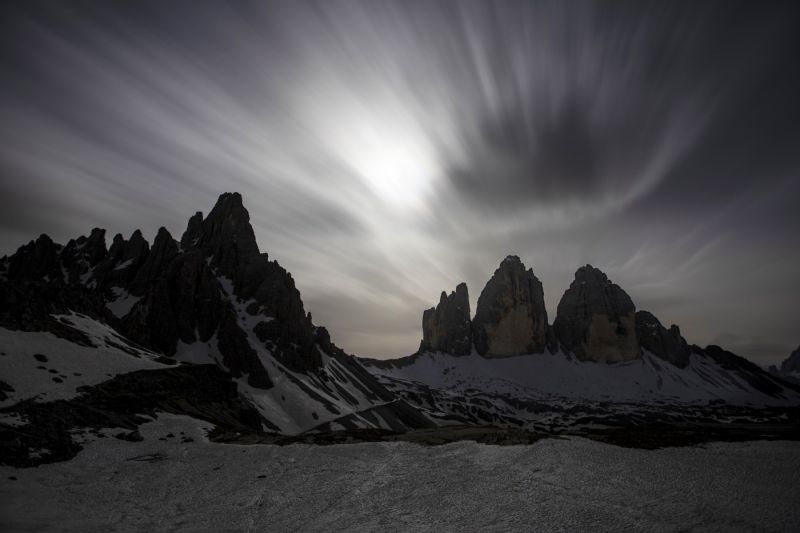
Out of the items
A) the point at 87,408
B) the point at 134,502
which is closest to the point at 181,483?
the point at 134,502

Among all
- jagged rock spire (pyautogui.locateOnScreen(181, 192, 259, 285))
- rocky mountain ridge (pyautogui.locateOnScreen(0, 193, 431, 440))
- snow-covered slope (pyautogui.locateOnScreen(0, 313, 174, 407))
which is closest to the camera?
snow-covered slope (pyautogui.locateOnScreen(0, 313, 174, 407))

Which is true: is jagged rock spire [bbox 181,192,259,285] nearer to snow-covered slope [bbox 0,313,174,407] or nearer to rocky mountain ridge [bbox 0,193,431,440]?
rocky mountain ridge [bbox 0,193,431,440]

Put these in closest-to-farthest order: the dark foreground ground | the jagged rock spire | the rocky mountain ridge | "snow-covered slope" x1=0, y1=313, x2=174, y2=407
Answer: the dark foreground ground < "snow-covered slope" x1=0, y1=313, x2=174, y2=407 < the rocky mountain ridge < the jagged rock spire

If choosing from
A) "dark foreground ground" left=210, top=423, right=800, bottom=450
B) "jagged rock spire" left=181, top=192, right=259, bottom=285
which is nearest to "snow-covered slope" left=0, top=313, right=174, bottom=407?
"dark foreground ground" left=210, top=423, right=800, bottom=450

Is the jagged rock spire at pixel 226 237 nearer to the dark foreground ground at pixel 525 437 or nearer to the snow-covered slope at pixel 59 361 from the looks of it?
the snow-covered slope at pixel 59 361

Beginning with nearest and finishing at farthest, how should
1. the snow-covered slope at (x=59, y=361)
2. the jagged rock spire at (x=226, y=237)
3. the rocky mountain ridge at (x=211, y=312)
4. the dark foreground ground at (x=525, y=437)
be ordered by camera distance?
the dark foreground ground at (x=525, y=437), the snow-covered slope at (x=59, y=361), the rocky mountain ridge at (x=211, y=312), the jagged rock spire at (x=226, y=237)

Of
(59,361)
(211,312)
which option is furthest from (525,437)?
(211,312)

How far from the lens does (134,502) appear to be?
19484 millimetres

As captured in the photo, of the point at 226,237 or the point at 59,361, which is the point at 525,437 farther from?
the point at 226,237

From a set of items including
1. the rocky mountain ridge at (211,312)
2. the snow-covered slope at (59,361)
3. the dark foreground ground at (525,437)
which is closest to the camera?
the dark foreground ground at (525,437)

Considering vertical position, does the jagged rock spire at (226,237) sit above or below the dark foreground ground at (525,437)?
above

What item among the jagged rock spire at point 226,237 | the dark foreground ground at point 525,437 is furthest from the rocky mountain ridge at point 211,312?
the dark foreground ground at point 525,437

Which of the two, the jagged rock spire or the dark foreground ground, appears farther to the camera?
the jagged rock spire

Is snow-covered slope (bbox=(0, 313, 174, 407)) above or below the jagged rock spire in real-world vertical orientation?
below
